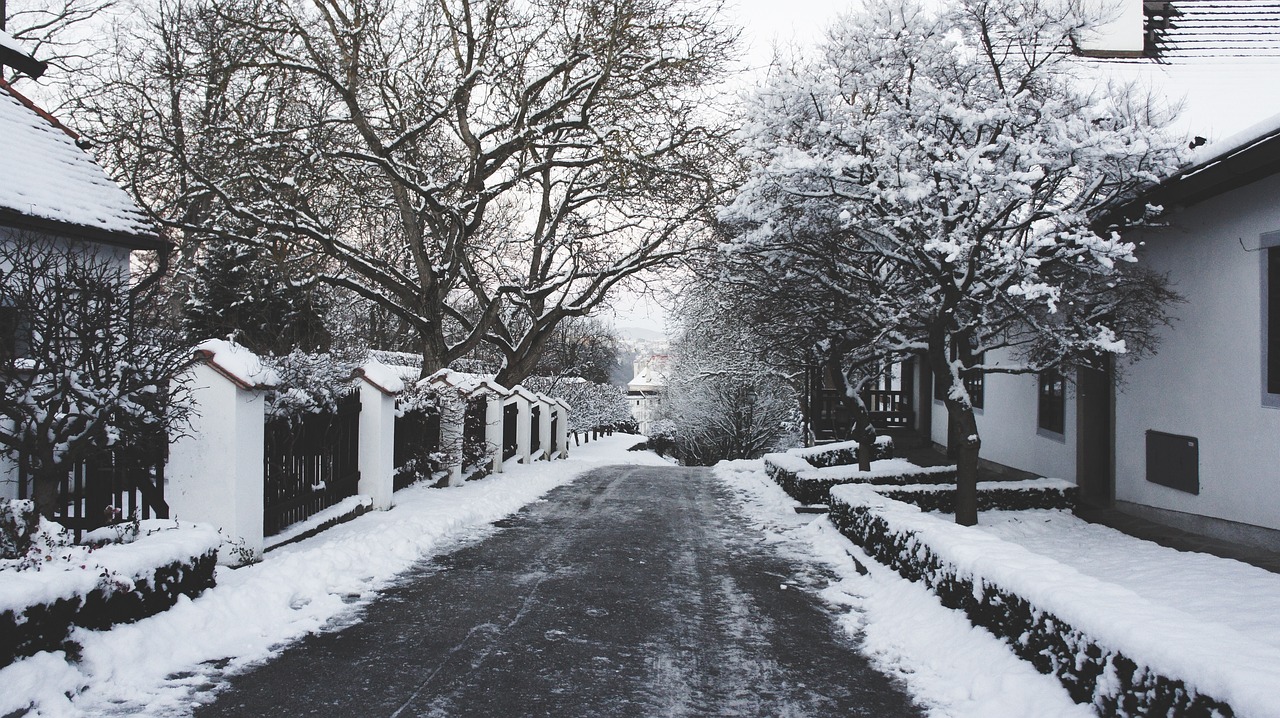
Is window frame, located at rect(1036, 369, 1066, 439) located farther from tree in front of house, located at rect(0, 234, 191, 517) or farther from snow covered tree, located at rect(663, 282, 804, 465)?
snow covered tree, located at rect(663, 282, 804, 465)

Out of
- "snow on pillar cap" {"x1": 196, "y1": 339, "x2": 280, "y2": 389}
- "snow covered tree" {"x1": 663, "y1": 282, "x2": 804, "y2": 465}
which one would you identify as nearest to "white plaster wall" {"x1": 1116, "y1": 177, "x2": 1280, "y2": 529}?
"snow on pillar cap" {"x1": 196, "y1": 339, "x2": 280, "y2": 389}

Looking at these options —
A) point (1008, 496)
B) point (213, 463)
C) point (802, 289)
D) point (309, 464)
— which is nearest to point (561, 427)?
point (802, 289)

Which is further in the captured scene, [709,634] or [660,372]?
[660,372]

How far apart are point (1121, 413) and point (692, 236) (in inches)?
386

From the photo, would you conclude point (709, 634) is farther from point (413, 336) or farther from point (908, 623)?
point (413, 336)

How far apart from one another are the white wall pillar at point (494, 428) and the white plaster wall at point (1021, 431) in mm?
10571

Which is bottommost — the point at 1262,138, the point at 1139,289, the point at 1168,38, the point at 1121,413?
the point at 1121,413

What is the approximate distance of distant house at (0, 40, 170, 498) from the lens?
12258 millimetres

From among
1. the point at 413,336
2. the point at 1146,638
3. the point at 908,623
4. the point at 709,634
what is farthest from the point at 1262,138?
the point at 413,336

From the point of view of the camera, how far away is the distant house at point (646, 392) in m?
55.7

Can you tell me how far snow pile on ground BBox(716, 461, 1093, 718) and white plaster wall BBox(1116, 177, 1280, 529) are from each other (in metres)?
4.41

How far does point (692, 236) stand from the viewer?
1925 centimetres

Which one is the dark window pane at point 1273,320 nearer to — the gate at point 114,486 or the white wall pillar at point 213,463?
the white wall pillar at point 213,463

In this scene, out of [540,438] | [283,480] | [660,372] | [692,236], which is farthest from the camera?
[660,372]
